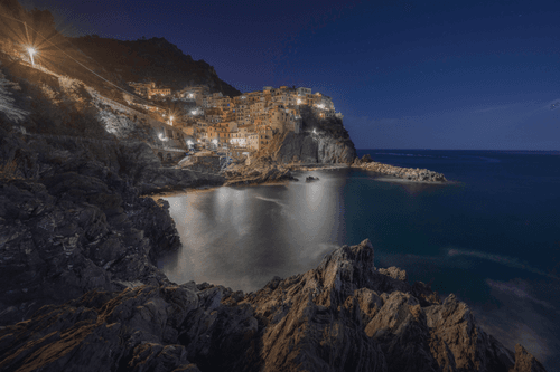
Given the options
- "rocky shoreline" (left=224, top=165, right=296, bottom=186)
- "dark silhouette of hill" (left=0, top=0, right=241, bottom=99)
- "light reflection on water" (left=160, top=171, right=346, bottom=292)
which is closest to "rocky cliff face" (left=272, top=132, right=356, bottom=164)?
"rocky shoreline" (left=224, top=165, right=296, bottom=186)

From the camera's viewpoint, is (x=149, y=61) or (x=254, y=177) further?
(x=149, y=61)

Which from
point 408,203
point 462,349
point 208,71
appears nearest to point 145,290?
point 462,349

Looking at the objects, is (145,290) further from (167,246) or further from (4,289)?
(167,246)

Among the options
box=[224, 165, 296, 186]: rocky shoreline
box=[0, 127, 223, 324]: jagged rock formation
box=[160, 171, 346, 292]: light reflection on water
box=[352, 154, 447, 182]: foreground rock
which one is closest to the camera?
box=[0, 127, 223, 324]: jagged rock formation

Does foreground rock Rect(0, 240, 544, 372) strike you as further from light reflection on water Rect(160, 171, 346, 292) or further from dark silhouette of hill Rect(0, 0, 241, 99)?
dark silhouette of hill Rect(0, 0, 241, 99)

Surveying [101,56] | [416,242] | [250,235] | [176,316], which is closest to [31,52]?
[250,235]

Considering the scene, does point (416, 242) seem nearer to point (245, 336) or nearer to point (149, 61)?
point (245, 336)

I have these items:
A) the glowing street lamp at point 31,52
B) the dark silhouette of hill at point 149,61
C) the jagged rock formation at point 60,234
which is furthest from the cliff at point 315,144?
the jagged rock formation at point 60,234

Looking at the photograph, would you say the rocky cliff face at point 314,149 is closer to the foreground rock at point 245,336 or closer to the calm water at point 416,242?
the calm water at point 416,242
